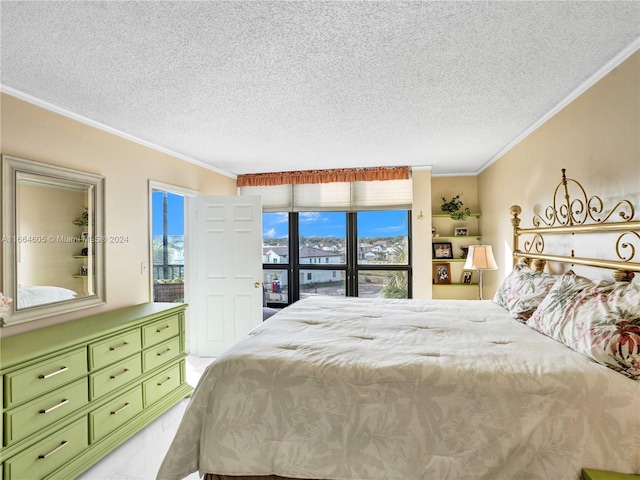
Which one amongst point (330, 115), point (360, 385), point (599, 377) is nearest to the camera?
point (599, 377)

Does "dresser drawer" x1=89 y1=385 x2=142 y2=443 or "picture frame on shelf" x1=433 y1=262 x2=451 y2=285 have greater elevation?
"picture frame on shelf" x1=433 y1=262 x2=451 y2=285

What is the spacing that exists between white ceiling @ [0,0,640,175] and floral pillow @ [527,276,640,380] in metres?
1.25

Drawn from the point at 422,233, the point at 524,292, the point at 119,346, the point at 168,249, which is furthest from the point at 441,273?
the point at 168,249

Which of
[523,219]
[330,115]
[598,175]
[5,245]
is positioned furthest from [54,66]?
[523,219]

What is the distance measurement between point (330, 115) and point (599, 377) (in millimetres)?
2298

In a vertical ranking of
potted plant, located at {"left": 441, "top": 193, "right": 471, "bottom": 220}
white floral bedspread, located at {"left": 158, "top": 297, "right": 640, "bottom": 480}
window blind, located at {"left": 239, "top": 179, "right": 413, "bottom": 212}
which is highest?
window blind, located at {"left": 239, "top": 179, "right": 413, "bottom": 212}

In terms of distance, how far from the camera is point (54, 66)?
1.93 m

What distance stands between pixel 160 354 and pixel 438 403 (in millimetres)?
2317

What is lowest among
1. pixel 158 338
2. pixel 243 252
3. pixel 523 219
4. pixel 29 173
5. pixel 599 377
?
pixel 158 338

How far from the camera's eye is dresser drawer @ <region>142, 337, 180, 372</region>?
106 inches

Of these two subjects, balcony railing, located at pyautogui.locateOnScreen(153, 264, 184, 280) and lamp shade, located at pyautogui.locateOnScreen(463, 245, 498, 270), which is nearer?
lamp shade, located at pyautogui.locateOnScreen(463, 245, 498, 270)

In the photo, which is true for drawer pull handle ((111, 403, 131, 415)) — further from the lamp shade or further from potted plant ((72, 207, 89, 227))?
the lamp shade

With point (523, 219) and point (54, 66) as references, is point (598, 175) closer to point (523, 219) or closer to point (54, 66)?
point (523, 219)

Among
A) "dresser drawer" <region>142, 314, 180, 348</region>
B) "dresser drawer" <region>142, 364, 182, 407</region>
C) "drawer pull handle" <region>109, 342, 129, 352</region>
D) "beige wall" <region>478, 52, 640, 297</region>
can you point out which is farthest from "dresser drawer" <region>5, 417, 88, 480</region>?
"beige wall" <region>478, 52, 640, 297</region>
